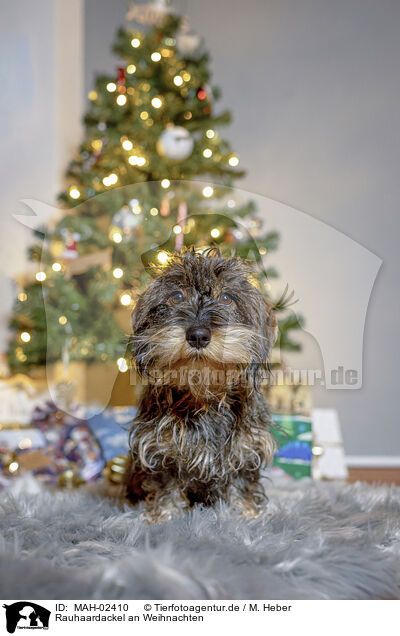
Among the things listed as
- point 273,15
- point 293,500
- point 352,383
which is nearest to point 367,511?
point 293,500

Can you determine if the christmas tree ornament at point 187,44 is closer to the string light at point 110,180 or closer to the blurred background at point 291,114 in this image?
the blurred background at point 291,114

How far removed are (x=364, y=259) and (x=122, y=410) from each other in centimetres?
124

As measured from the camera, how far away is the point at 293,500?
139 centimetres

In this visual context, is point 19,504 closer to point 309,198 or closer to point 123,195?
point 123,195

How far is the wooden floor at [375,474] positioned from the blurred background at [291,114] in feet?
0.29

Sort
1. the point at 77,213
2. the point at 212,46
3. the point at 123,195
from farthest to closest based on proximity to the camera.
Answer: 1. the point at 212,46
2. the point at 77,213
3. the point at 123,195

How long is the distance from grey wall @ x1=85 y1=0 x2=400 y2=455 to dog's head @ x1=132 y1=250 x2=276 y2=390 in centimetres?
183

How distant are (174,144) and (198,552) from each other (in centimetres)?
212

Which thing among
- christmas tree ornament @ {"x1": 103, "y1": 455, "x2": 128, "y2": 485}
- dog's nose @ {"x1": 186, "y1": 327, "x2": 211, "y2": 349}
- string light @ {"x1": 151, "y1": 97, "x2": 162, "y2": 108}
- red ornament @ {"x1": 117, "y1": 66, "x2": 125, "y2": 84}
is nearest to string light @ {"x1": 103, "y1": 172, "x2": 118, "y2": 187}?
string light @ {"x1": 151, "y1": 97, "x2": 162, "y2": 108}

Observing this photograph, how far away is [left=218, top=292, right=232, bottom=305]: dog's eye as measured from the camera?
1.04 meters

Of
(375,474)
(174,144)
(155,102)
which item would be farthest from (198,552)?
(155,102)

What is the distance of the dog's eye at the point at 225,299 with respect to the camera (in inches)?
41.1

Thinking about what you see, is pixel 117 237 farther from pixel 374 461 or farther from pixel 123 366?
pixel 374 461

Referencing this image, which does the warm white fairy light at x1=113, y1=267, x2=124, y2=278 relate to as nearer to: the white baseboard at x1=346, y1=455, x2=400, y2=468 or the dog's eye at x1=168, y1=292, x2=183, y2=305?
the dog's eye at x1=168, y1=292, x2=183, y2=305
